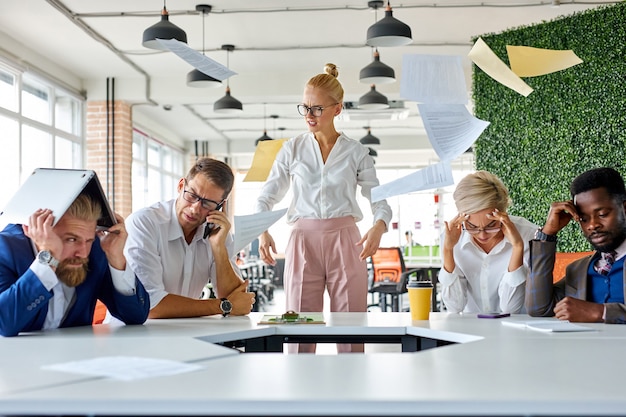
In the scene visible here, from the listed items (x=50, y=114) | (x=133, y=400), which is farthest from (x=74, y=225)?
(x=50, y=114)

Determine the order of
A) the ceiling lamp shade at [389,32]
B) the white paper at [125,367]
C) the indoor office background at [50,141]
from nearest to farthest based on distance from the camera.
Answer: the white paper at [125,367] < the ceiling lamp shade at [389,32] < the indoor office background at [50,141]

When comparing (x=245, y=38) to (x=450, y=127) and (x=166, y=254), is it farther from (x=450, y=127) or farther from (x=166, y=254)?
(x=450, y=127)

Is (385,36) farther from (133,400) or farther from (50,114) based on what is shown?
(50,114)

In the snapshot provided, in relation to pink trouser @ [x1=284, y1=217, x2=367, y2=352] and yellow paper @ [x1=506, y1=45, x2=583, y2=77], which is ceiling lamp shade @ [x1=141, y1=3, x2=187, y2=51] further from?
A: yellow paper @ [x1=506, y1=45, x2=583, y2=77]

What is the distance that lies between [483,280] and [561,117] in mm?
4200

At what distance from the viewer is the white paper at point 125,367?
1.25m

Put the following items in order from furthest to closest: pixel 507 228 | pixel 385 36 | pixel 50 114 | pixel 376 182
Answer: pixel 50 114, pixel 385 36, pixel 376 182, pixel 507 228

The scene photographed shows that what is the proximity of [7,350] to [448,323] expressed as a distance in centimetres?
123

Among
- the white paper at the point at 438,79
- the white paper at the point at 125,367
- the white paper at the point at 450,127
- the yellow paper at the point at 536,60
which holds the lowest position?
the white paper at the point at 125,367

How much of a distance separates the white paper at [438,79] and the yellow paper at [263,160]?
121 cm

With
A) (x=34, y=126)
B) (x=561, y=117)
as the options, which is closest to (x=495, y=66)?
(x=561, y=117)

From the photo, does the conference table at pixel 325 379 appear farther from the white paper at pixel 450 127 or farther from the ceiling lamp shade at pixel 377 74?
the ceiling lamp shade at pixel 377 74

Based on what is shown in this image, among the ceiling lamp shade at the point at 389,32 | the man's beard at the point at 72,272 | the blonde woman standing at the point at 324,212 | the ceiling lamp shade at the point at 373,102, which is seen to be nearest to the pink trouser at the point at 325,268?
the blonde woman standing at the point at 324,212

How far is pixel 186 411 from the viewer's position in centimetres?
103
